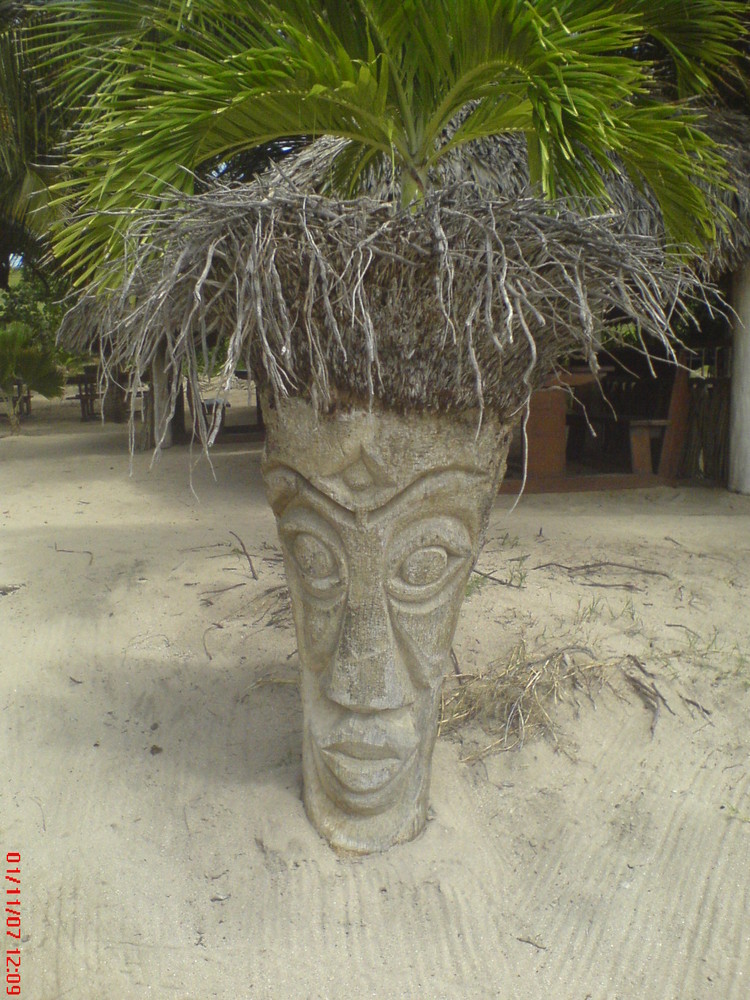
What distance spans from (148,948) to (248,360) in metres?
1.83

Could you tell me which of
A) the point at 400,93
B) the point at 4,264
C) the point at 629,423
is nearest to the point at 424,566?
the point at 400,93

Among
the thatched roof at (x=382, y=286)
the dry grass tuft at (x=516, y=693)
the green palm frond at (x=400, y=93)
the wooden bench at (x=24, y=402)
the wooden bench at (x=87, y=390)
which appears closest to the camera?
the thatched roof at (x=382, y=286)

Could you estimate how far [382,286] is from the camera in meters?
2.20

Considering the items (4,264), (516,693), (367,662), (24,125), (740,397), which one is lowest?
(516,693)

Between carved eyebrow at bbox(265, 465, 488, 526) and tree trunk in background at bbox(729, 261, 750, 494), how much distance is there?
5.54 m

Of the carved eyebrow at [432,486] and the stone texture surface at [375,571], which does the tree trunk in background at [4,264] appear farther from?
the carved eyebrow at [432,486]

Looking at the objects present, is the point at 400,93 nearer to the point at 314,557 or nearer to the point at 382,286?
the point at 382,286

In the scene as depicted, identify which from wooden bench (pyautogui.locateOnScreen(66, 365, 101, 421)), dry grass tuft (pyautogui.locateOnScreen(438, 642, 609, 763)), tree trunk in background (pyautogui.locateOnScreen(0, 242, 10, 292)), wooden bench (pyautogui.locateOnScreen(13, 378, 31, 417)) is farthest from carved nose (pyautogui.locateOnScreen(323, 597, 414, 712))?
wooden bench (pyautogui.locateOnScreen(13, 378, 31, 417))

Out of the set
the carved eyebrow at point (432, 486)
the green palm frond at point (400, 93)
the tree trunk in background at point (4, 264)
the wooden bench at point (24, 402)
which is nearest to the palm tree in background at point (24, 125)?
the tree trunk in background at point (4, 264)

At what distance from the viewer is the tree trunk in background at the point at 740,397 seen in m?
7.14

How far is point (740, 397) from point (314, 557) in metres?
5.94

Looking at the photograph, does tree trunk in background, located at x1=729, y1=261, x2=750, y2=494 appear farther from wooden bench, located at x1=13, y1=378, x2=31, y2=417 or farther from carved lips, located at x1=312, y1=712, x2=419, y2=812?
wooden bench, located at x1=13, y1=378, x2=31, y2=417

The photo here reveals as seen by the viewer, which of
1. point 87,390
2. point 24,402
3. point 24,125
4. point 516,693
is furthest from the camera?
point 24,402

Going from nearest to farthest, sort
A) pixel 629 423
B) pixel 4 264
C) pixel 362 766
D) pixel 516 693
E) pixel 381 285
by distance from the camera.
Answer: pixel 381 285
pixel 362 766
pixel 516 693
pixel 629 423
pixel 4 264
